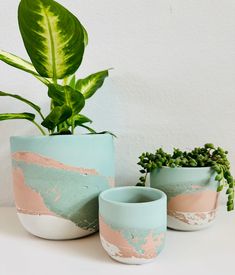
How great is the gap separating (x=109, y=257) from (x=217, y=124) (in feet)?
1.32

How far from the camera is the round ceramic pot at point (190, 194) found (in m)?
0.45

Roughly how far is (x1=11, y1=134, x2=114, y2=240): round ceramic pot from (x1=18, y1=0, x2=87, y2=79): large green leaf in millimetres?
108

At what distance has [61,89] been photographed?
0.39m

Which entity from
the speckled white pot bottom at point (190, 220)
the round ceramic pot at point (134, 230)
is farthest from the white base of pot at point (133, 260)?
the speckled white pot bottom at point (190, 220)

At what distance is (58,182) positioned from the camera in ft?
1.35

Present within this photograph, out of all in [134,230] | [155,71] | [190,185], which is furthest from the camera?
[155,71]

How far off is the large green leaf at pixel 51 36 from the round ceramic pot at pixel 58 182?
0.35 feet

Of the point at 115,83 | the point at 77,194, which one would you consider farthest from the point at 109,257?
the point at 115,83

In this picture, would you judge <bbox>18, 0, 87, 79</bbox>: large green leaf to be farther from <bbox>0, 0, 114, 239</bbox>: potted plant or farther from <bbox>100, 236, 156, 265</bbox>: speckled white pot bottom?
<bbox>100, 236, 156, 265</bbox>: speckled white pot bottom

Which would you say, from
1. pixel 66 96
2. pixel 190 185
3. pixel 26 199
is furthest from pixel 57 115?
pixel 190 185

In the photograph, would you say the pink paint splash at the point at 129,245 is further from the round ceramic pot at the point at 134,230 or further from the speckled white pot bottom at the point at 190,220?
the speckled white pot bottom at the point at 190,220

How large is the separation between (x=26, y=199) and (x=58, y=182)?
0.06 metres

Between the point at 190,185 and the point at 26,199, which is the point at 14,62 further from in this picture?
the point at 190,185

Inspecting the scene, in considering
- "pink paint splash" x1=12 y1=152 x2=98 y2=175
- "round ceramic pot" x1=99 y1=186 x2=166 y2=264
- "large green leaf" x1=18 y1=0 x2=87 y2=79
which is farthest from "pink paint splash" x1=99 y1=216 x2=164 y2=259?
"large green leaf" x1=18 y1=0 x2=87 y2=79
